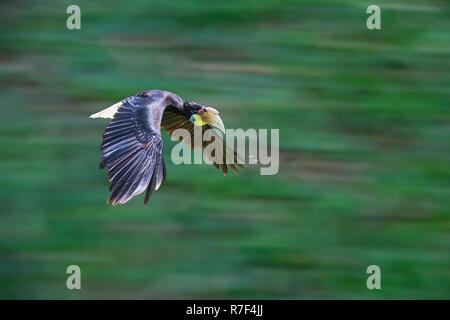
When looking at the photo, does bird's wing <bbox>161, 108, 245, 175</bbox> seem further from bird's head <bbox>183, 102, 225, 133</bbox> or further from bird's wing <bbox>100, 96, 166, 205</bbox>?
bird's wing <bbox>100, 96, 166, 205</bbox>

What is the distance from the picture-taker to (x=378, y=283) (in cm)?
361

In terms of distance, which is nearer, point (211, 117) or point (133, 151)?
point (133, 151)

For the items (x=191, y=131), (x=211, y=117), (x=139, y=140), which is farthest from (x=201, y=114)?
(x=139, y=140)

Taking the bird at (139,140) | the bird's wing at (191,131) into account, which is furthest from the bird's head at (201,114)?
the bird's wing at (191,131)

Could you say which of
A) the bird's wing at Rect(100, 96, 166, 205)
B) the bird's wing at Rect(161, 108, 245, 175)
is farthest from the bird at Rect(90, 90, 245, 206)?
the bird's wing at Rect(161, 108, 245, 175)

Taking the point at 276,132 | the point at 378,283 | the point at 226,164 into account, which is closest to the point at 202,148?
the point at 226,164

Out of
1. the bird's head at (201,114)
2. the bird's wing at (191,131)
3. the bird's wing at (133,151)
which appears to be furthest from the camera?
the bird's wing at (191,131)

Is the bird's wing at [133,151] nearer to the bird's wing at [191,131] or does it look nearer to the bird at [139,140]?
the bird at [139,140]

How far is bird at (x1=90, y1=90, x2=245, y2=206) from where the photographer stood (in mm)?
2666

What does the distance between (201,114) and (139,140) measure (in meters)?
0.50

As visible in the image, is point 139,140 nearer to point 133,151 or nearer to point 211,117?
point 133,151

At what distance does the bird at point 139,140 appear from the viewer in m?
2.67

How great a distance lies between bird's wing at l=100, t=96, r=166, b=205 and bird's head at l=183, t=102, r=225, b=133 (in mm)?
240

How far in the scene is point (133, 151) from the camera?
278cm
